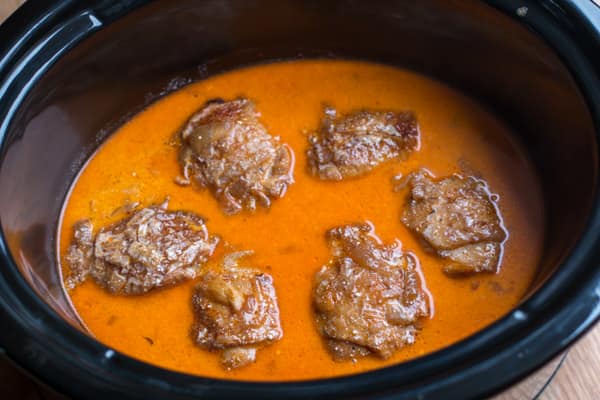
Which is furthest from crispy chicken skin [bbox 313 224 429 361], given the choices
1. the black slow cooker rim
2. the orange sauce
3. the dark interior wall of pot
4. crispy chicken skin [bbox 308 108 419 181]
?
the black slow cooker rim

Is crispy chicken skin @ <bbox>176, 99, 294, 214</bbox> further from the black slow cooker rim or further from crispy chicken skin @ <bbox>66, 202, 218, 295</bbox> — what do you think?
the black slow cooker rim

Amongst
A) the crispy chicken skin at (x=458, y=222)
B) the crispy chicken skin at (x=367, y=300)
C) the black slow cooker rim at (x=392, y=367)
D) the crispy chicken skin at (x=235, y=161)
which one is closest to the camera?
the black slow cooker rim at (x=392, y=367)

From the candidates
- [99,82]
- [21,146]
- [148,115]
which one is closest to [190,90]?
[148,115]

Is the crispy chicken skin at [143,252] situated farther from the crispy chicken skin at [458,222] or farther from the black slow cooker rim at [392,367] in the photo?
the crispy chicken skin at [458,222]

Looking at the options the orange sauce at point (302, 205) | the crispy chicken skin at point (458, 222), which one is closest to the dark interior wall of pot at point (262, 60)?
the orange sauce at point (302, 205)

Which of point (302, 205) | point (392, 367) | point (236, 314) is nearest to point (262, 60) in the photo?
point (302, 205)

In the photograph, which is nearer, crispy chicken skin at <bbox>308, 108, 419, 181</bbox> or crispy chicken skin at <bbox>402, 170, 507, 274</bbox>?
crispy chicken skin at <bbox>402, 170, 507, 274</bbox>
